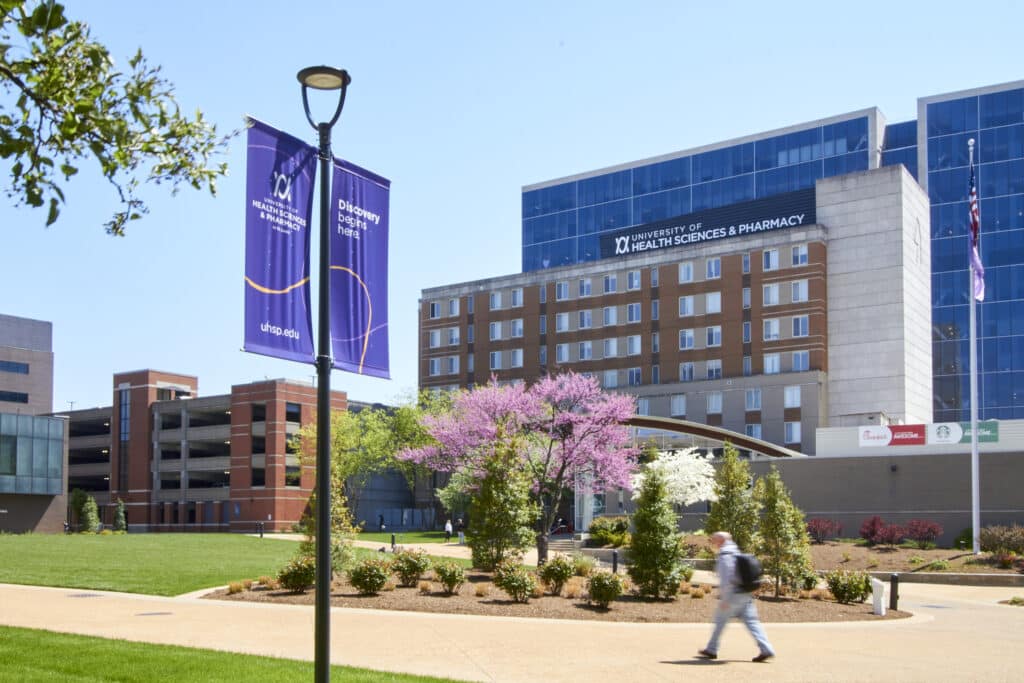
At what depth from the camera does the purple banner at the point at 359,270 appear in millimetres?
10953

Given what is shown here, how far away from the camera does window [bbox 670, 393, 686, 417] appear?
288 ft

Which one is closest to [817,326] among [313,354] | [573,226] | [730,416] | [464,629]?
[730,416]

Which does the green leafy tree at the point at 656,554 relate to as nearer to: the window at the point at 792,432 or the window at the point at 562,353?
the window at the point at 792,432

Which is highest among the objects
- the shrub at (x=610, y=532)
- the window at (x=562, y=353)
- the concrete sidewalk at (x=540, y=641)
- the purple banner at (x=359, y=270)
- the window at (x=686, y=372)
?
the window at (x=562, y=353)

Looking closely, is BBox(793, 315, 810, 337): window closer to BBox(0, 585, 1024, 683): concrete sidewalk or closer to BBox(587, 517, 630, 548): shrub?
BBox(587, 517, 630, 548): shrub

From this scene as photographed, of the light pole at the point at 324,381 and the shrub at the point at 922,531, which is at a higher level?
the light pole at the point at 324,381

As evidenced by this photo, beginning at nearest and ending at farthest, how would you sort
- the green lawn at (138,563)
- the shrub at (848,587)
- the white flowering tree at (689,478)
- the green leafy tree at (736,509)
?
the shrub at (848,587)
the green lawn at (138,563)
the green leafy tree at (736,509)
the white flowering tree at (689,478)

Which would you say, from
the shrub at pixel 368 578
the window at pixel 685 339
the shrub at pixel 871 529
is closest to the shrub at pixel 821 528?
the shrub at pixel 871 529

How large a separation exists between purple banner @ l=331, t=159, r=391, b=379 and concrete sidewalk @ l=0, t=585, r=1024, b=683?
5.32 m

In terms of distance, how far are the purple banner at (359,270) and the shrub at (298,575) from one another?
15708 millimetres

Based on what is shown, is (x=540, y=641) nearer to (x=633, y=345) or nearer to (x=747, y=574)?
(x=747, y=574)

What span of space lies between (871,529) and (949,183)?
253ft

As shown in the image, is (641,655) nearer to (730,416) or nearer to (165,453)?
(730,416)

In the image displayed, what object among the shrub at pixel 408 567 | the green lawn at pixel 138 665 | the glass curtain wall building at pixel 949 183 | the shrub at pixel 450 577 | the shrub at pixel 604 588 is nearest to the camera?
the green lawn at pixel 138 665
